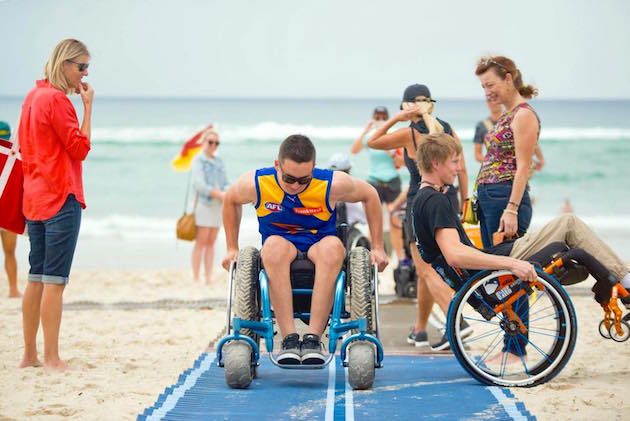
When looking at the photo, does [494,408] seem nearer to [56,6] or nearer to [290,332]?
[290,332]

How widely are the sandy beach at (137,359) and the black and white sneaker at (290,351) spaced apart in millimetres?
567

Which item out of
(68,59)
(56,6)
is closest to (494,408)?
(68,59)


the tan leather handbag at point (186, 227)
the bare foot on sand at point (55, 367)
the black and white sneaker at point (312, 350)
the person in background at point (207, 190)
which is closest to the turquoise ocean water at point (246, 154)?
the person in background at point (207, 190)

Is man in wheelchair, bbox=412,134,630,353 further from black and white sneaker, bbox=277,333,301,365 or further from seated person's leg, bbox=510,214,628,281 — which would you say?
black and white sneaker, bbox=277,333,301,365

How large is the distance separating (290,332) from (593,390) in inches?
51.9

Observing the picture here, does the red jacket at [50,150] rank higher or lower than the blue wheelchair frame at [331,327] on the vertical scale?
higher

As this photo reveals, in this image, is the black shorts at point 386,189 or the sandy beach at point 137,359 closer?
the sandy beach at point 137,359

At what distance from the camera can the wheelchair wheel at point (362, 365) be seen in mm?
4207

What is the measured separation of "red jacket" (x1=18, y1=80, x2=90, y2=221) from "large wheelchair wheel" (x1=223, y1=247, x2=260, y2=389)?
93 centimetres

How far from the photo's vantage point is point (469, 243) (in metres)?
4.50

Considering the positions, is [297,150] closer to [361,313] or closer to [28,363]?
[361,313]

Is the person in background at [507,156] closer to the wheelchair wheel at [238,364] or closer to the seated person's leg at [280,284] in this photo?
the seated person's leg at [280,284]

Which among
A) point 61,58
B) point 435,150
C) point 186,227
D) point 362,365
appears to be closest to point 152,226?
point 186,227

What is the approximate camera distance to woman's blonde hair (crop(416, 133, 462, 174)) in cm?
452
